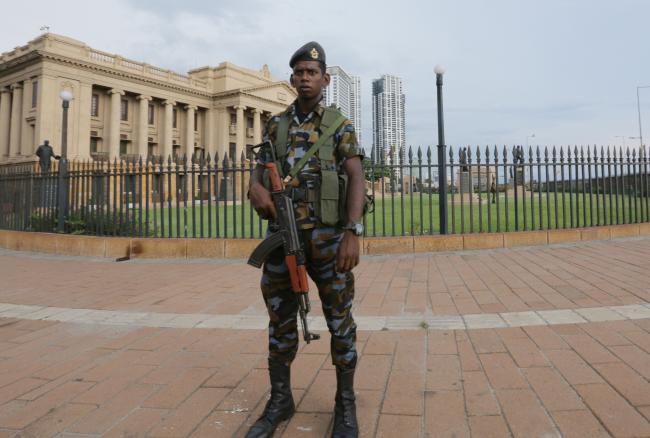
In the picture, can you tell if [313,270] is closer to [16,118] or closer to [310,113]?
[310,113]

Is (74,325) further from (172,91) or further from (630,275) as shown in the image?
(172,91)

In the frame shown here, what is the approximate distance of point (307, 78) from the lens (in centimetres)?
200

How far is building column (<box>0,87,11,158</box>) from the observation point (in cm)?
4059

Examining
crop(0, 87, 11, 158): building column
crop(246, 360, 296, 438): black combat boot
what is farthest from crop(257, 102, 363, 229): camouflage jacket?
crop(0, 87, 11, 158): building column

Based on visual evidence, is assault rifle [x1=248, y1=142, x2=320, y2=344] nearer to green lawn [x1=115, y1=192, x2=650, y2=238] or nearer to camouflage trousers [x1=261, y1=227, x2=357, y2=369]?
camouflage trousers [x1=261, y1=227, x2=357, y2=369]

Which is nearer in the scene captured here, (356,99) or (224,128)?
(224,128)

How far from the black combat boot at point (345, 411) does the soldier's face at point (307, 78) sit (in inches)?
55.2

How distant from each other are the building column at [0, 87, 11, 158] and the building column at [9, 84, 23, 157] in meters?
1.87

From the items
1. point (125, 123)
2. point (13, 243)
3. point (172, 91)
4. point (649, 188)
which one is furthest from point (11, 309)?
point (172, 91)

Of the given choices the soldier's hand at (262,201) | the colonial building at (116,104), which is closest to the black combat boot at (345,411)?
the soldier's hand at (262,201)

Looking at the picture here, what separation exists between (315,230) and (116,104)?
151 ft

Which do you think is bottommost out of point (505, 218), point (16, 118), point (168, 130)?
point (505, 218)

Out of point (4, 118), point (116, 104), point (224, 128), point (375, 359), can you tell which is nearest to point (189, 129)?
point (224, 128)

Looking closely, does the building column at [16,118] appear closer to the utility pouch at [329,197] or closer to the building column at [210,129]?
the building column at [210,129]
